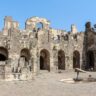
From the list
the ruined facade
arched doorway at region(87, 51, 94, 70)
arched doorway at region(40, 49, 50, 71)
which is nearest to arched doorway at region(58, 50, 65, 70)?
the ruined facade

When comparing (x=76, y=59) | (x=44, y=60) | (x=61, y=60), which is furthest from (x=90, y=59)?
(x=44, y=60)

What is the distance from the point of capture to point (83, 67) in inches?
1591

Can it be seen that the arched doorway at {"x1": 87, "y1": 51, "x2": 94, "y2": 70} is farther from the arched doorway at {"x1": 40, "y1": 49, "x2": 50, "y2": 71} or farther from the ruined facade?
the arched doorway at {"x1": 40, "y1": 49, "x2": 50, "y2": 71}

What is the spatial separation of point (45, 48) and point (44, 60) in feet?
6.69

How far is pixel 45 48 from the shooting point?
37406mm

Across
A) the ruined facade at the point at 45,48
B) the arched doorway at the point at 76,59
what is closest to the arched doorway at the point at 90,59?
the ruined facade at the point at 45,48

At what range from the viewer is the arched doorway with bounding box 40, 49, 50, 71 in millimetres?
37875

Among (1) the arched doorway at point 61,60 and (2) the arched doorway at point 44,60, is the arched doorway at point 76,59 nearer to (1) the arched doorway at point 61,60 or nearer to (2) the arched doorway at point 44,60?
(1) the arched doorway at point 61,60

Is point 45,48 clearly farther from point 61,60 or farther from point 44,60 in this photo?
point 61,60

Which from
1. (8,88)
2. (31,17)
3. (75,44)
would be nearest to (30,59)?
(75,44)

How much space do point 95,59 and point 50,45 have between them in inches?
279

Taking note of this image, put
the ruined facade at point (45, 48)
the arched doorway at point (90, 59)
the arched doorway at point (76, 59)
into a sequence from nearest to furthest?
the ruined facade at point (45, 48)
the arched doorway at point (76, 59)
the arched doorway at point (90, 59)

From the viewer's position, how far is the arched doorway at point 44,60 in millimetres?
37875

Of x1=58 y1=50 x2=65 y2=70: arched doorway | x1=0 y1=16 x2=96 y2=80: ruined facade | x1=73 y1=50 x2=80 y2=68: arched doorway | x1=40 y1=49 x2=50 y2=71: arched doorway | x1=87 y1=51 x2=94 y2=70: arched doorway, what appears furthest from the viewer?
x1=87 y1=51 x2=94 y2=70: arched doorway
